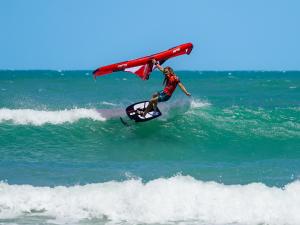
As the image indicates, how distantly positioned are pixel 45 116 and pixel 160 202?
7892 millimetres

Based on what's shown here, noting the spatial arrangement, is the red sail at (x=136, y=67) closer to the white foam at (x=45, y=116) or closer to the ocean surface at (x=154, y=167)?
the ocean surface at (x=154, y=167)

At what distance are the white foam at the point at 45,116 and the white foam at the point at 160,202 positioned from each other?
6.23 m

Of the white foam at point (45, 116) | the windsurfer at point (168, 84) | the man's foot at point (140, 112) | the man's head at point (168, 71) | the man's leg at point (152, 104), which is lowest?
the white foam at point (45, 116)

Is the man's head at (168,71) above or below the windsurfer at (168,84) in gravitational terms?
above

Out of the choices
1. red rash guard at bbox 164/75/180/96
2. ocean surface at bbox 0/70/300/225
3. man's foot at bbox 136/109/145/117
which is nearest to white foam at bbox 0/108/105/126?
ocean surface at bbox 0/70/300/225

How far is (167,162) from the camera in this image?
13523mm

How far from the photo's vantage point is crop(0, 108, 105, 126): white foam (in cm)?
1708

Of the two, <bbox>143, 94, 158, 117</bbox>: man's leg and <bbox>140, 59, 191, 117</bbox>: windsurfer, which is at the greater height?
<bbox>140, 59, 191, 117</bbox>: windsurfer

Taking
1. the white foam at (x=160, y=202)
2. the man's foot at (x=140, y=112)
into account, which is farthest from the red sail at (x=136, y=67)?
the white foam at (x=160, y=202)

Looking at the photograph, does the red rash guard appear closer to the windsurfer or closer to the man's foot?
the windsurfer

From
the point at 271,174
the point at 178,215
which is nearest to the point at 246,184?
the point at 271,174

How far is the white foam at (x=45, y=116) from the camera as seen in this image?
17078 mm

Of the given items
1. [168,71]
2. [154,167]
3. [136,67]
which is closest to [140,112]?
[136,67]

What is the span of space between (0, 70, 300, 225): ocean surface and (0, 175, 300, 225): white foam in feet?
0.05
